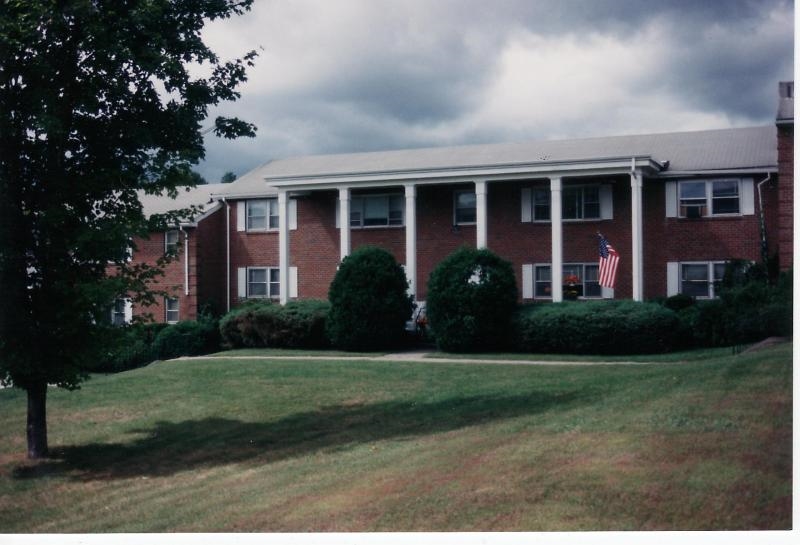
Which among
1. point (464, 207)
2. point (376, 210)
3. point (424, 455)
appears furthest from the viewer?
point (376, 210)

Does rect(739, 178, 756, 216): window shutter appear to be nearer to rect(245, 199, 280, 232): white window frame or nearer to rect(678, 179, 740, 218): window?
rect(678, 179, 740, 218): window

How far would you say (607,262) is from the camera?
70.3 ft

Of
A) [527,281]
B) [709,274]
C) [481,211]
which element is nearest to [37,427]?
[481,211]

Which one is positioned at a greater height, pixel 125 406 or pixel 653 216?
pixel 653 216

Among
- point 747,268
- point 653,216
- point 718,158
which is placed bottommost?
point 747,268

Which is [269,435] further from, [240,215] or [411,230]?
[240,215]

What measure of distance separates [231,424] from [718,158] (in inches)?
691

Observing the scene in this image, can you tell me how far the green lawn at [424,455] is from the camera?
6.98 meters

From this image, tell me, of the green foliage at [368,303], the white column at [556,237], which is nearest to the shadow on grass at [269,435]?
the green foliage at [368,303]

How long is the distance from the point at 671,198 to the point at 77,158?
723 inches

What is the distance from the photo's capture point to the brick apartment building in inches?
942

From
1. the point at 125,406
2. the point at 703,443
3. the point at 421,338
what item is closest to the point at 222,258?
the point at 421,338

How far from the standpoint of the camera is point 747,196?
23656 mm

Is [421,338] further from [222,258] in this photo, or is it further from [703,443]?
[703,443]
